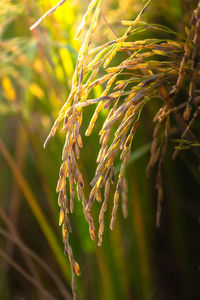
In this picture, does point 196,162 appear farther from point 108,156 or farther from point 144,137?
point 108,156

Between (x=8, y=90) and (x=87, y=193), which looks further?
(x=8, y=90)

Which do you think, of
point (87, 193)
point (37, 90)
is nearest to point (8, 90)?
point (37, 90)

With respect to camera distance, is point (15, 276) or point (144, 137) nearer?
point (144, 137)

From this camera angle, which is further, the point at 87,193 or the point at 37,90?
the point at 37,90

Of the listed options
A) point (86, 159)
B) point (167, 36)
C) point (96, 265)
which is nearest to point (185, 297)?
point (96, 265)

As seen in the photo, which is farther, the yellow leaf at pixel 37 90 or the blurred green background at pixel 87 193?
the yellow leaf at pixel 37 90

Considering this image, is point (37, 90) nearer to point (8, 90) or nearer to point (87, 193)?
point (8, 90)

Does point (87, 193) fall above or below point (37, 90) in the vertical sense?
below

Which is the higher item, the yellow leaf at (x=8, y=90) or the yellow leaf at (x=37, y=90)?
the yellow leaf at (x=8, y=90)
